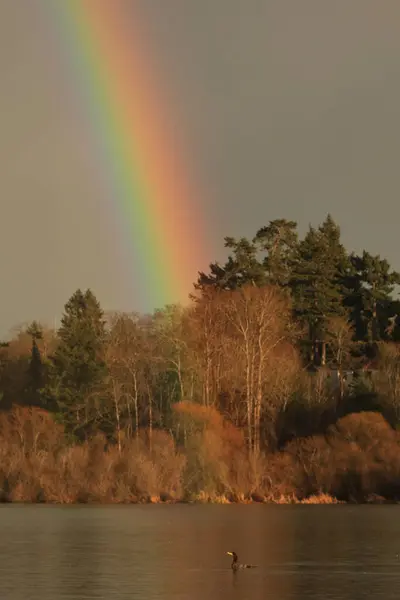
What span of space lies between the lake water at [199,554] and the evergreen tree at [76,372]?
85.6 feet

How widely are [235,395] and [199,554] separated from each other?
52.2m

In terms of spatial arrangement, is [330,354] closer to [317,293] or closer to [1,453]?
[317,293]

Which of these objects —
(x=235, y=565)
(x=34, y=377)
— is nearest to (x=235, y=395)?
(x=34, y=377)

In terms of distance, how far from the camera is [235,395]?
3839 inches

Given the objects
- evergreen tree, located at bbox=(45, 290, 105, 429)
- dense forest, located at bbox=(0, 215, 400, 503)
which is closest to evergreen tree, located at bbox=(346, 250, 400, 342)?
dense forest, located at bbox=(0, 215, 400, 503)

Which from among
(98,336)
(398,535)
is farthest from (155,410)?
(398,535)

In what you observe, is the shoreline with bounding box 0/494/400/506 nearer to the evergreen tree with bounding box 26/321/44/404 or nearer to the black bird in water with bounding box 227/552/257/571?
the evergreen tree with bounding box 26/321/44/404

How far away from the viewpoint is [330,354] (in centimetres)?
11519

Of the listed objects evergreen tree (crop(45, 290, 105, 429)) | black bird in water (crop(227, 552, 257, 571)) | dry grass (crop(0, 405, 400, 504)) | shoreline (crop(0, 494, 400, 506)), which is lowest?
black bird in water (crop(227, 552, 257, 571))

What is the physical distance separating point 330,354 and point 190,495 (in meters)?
30.6

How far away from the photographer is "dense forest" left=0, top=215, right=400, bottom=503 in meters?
88.1

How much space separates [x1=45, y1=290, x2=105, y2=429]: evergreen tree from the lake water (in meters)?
26.1

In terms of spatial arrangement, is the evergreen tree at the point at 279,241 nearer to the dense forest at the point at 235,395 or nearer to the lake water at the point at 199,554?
the dense forest at the point at 235,395

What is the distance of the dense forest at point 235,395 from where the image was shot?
3468 inches
